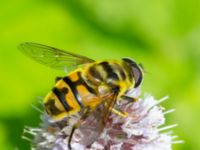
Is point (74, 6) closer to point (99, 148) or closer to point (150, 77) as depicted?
point (150, 77)

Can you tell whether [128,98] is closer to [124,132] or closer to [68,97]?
[124,132]

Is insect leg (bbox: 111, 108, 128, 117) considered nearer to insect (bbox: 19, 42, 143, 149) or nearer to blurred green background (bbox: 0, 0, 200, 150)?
insect (bbox: 19, 42, 143, 149)

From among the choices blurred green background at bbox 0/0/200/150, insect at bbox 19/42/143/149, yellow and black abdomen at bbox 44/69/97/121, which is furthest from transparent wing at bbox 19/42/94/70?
blurred green background at bbox 0/0/200/150

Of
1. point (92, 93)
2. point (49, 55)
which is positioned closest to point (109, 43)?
point (49, 55)

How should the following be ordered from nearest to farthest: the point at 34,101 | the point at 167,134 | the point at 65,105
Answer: the point at 65,105 → the point at 167,134 → the point at 34,101

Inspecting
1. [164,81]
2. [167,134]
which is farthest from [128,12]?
[167,134]

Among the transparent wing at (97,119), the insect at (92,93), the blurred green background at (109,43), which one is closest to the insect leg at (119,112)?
the insect at (92,93)
